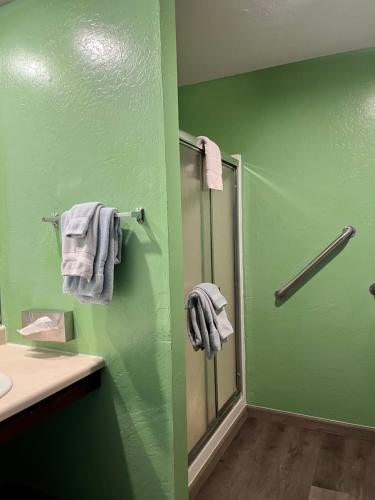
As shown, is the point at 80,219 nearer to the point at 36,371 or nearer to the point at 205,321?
the point at 36,371

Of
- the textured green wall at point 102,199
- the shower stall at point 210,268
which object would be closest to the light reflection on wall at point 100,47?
the textured green wall at point 102,199

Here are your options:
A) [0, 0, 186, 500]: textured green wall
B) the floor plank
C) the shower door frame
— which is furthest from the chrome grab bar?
[0, 0, 186, 500]: textured green wall

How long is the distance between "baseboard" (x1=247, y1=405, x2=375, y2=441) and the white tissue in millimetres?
1604

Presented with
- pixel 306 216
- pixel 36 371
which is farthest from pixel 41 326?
pixel 306 216

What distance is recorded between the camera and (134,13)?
3.96ft

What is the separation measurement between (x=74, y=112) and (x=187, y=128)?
4.17ft

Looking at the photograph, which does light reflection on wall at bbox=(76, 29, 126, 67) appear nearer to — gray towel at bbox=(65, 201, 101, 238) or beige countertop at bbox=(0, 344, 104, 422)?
gray towel at bbox=(65, 201, 101, 238)

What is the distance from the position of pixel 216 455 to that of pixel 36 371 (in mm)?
1208

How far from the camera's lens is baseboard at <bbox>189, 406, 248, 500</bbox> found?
168 centimetres

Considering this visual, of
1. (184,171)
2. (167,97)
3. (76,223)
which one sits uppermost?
(167,97)

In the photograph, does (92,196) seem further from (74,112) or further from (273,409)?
(273,409)

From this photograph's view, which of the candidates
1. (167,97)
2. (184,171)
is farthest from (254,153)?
(167,97)

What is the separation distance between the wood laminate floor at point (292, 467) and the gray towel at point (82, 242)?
130cm

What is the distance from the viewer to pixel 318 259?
2.14 metres
